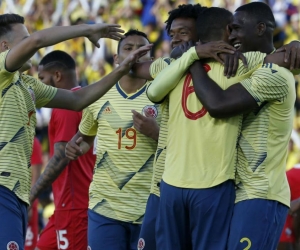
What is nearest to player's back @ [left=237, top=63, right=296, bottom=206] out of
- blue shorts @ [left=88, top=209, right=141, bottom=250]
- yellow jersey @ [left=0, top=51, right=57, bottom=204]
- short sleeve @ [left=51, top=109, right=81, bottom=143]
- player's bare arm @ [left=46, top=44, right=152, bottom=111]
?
→ player's bare arm @ [left=46, top=44, right=152, bottom=111]

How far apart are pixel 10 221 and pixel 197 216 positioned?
1384mm

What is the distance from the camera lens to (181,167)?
5.29 metres

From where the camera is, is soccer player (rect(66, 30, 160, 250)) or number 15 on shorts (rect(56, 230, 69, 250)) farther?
number 15 on shorts (rect(56, 230, 69, 250))

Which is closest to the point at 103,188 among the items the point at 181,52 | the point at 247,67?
the point at 181,52

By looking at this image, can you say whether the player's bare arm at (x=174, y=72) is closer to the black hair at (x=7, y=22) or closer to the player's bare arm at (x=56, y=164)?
the black hair at (x=7, y=22)

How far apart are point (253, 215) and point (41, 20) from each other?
14.7 metres

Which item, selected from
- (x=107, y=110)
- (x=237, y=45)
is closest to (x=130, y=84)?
(x=107, y=110)

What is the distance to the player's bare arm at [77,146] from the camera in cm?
712

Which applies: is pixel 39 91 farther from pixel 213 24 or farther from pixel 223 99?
pixel 223 99

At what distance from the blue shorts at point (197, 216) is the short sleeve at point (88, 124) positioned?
2010 mm

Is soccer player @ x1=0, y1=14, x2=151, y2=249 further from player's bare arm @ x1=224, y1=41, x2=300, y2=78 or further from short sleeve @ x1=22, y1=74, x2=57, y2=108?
player's bare arm @ x1=224, y1=41, x2=300, y2=78

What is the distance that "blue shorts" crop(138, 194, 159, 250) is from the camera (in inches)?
228

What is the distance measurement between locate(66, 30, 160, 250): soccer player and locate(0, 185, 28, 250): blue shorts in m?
1.14

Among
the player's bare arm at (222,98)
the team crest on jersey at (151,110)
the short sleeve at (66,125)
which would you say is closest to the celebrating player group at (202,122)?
the player's bare arm at (222,98)
